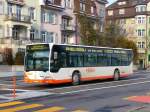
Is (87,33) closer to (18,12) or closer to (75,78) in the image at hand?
(18,12)

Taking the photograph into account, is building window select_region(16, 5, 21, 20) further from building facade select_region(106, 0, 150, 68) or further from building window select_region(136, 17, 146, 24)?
building window select_region(136, 17, 146, 24)

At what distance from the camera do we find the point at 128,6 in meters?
96.3

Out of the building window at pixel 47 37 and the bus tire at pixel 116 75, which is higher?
the building window at pixel 47 37

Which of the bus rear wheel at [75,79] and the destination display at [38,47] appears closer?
the destination display at [38,47]

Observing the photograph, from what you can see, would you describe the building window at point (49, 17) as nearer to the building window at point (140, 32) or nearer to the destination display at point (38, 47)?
the building window at point (140, 32)

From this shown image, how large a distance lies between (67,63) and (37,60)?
205 cm

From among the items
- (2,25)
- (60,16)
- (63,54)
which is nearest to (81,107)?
(63,54)

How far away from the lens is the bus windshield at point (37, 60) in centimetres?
2473

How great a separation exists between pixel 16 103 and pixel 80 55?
11446mm

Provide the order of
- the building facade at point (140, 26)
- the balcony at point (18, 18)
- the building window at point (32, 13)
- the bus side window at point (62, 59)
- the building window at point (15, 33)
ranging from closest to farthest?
the bus side window at point (62, 59), the balcony at point (18, 18), the building window at point (15, 33), the building window at point (32, 13), the building facade at point (140, 26)

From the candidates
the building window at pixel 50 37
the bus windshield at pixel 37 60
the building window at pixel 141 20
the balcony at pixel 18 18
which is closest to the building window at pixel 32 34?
the balcony at pixel 18 18

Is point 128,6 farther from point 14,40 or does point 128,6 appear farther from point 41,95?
point 41,95

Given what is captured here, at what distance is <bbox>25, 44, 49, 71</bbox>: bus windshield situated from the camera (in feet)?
81.1

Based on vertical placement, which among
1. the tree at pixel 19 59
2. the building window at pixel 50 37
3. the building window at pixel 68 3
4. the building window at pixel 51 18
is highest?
the building window at pixel 68 3
